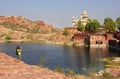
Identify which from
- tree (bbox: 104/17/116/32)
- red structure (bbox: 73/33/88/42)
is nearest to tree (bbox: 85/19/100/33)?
tree (bbox: 104/17/116/32)

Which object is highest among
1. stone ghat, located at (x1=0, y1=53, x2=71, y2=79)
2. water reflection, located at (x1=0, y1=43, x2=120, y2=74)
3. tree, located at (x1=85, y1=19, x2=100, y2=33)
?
tree, located at (x1=85, y1=19, x2=100, y2=33)

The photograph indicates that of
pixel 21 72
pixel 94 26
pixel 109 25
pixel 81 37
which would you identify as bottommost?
pixel 21 72

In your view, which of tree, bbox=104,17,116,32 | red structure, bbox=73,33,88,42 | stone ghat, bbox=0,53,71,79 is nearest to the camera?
stone ghat, bbox=0,53,71,79

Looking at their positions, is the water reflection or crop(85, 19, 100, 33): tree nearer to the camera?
the water reflection

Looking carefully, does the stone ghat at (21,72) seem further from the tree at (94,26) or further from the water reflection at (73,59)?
the tree at (94,26)

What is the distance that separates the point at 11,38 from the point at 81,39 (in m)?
63.0

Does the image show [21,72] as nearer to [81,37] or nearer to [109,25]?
[81,37]

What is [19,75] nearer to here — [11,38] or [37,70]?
[37,70]

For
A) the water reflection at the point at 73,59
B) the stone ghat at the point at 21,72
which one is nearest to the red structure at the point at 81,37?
the water reflection at the point at 73,59

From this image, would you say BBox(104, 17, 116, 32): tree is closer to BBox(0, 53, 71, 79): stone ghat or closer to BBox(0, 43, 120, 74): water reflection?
BBox(0, 43, 120, 74): water reflection

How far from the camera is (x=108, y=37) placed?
402 feet

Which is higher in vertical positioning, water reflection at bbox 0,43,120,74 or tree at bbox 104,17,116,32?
tree at bbox 104,17,116,32

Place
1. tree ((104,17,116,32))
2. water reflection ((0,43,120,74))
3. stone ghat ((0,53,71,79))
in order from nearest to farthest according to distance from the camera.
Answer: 1. stone ghat ((0,53,71,79))
2. water reflection ((0,43,120,74))
3. tree ((104,17,116,32))

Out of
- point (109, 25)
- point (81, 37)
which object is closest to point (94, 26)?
point (109, 25)
